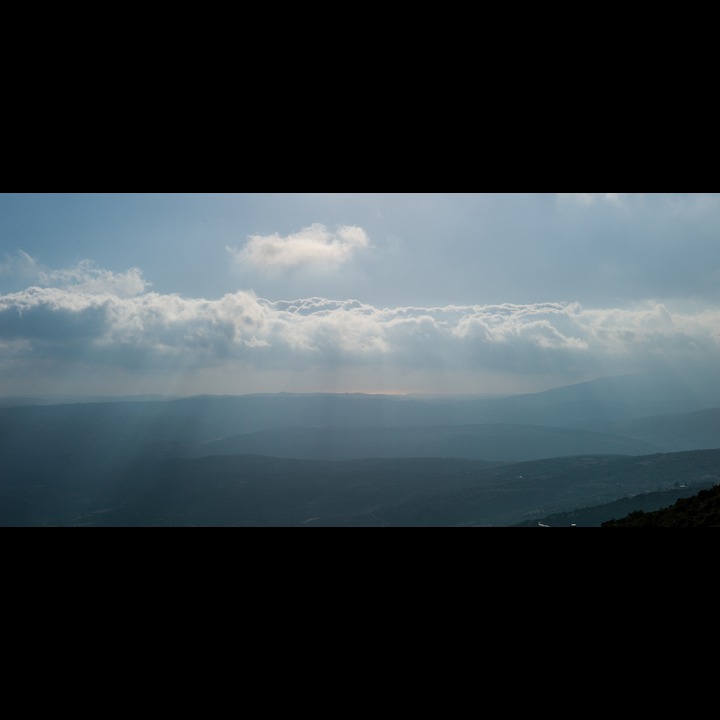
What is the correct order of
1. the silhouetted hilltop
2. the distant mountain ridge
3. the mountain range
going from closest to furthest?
the silhouetted hilltop < the mountain range < the distant mountain ridge

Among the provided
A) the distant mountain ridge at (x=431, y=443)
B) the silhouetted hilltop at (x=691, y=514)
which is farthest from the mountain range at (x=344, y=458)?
the silhouetted hilltop at (x=691, y=514)

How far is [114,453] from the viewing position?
71812 mm

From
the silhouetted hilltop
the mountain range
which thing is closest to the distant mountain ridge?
the mountain range

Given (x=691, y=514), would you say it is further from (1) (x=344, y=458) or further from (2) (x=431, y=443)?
(2) (x=431, y=443)

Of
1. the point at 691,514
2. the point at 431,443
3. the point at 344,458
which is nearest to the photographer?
the point at 691,514

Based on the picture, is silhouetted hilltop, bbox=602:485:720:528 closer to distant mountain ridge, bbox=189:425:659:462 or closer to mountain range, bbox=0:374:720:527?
mountain range, bbox=0:374:720:527

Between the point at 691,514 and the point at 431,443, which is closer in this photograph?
the point at 691,514

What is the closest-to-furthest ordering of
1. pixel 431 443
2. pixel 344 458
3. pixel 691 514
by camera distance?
pixel 691 514
pixel 344 458
pixel 431 443

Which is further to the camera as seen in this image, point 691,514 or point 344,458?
point 344,458

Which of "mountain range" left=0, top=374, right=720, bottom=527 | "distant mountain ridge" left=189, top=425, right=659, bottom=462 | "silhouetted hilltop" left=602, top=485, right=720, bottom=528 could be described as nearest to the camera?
"silhouetted hilltop" left=602, top=485, right=720, bottom=528

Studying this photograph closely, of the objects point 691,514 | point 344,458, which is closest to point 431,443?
point 344,458

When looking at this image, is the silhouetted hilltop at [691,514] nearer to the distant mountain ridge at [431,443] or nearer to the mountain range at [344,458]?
the mountain range at [344,458]
